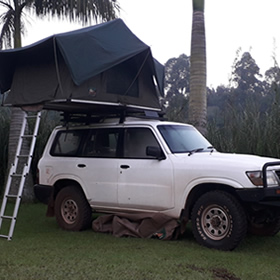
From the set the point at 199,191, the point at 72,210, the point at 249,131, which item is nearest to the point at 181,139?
the point at 199,191

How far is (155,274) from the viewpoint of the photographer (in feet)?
16.5

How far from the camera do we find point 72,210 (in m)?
8.01

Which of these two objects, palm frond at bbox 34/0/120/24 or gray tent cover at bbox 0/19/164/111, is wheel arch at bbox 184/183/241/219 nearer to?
gray tent cover at bbox 0/19/164/111

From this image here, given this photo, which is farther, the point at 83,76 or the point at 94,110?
the point at 94,110

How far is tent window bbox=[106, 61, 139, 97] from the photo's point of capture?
25.5ft

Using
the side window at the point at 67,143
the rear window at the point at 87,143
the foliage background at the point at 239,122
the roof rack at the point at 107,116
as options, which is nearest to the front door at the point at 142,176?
the rear window at the point at 87,143

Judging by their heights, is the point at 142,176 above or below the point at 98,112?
below

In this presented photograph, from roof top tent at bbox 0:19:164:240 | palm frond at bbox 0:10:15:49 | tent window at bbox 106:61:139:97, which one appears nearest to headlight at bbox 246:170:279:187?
roof top tent at bbox 0:19:164:240

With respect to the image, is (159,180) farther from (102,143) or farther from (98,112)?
(98,112)

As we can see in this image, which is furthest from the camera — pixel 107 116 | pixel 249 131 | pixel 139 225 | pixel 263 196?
pixel 249 131

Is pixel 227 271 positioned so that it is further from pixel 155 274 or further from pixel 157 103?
pixel 157 103

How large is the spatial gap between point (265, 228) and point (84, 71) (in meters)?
3.79

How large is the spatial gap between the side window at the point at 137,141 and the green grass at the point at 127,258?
4.57 feet

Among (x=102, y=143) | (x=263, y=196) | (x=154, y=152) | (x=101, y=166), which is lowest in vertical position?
(x=263, y=196)
